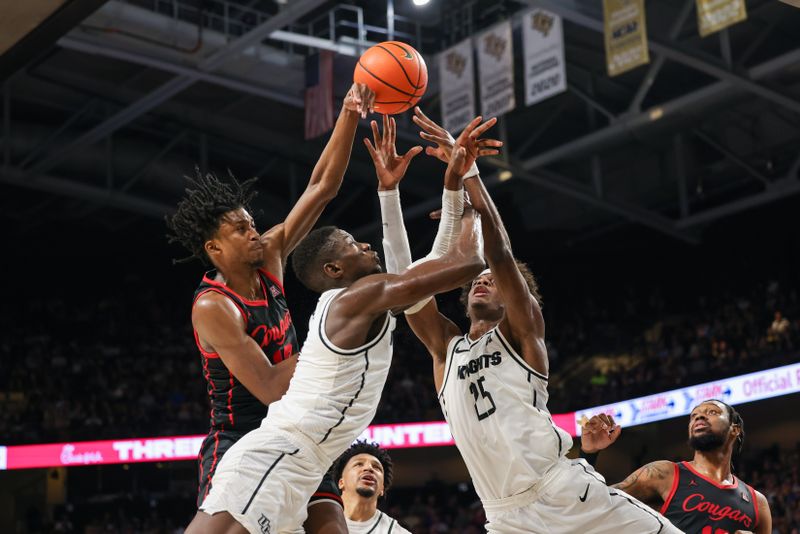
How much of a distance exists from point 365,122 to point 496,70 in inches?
132

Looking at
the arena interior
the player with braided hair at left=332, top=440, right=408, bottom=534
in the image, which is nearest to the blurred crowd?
the arena interior

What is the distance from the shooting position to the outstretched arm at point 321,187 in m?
5.61

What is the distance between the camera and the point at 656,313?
2673cm

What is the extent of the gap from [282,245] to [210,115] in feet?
59.7

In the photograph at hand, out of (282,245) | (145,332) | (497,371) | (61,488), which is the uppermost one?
(145,332)

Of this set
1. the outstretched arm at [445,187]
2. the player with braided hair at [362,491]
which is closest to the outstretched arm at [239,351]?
the outstretched arm at [445,187]

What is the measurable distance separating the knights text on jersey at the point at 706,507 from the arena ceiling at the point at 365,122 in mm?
10549

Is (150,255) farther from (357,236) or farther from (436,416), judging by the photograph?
(436,416)

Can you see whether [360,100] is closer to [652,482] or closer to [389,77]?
[389,77]

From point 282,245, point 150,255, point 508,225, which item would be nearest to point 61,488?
point 150,255

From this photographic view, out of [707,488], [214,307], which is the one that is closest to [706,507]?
[707,488]

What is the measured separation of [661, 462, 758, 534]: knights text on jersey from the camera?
7.19 m

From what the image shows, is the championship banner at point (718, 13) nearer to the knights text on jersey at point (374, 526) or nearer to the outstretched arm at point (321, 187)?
the knights text on jersey at point (374, 526)

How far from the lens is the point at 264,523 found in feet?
15.0
